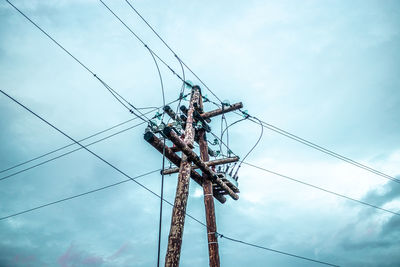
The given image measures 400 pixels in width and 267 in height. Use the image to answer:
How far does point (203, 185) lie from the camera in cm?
754

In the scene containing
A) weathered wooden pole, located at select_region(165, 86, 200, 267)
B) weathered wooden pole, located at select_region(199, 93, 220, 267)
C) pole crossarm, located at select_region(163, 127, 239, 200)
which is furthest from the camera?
weathered wooden pole, located at select_region(199, 93, 220, 267)

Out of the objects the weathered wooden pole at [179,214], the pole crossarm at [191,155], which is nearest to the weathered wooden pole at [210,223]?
the pole crossarm at [191,155]

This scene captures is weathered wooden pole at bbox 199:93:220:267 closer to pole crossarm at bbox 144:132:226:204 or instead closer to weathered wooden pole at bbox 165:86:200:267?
pole crossarm at bbox 144:132:226:204

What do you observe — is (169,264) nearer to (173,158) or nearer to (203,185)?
(173,158)

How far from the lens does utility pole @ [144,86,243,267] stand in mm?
5105

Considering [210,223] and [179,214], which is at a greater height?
[210,223]

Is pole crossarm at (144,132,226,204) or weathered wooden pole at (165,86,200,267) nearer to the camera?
weathered wooden pole at (165,86,200,267)

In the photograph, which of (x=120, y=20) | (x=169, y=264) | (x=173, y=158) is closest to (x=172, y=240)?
(x=169, y=264)

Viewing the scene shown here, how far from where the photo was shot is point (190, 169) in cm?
613

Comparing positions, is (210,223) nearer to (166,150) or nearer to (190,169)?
(190,169)

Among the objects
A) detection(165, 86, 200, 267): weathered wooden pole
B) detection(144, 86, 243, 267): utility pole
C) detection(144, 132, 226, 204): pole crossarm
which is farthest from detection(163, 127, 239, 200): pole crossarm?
detection(144, 132, 226, 204): pole crossarm

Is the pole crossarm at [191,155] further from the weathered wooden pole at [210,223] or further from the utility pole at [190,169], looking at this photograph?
the weathered wooden pole at [210,223]

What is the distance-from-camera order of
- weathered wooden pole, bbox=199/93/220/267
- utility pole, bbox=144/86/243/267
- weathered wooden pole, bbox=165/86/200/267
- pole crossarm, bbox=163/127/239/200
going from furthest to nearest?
weathered wooden pole, bbox=199/93/220/267 → pole crossarm, bbox=163/127/239/200 → utility pole, bbox=144/86/243/267 → weathered wooden pole, bbox=165/86/200/267

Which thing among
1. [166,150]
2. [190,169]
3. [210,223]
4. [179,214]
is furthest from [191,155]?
[210,223]
